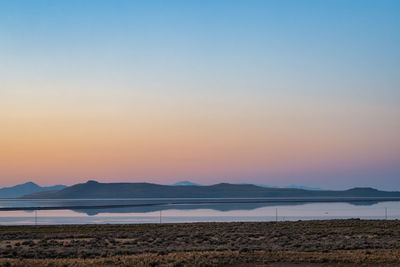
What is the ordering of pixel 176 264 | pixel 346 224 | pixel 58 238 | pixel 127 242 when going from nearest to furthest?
pixel 176 264 → pixel 127 242 → pixel 58 238 → pixel 346 224

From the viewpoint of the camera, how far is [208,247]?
3023 cm

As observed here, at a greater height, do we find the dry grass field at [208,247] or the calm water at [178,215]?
the dry grass field at [208,247]

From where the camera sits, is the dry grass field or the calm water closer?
the dry grass field

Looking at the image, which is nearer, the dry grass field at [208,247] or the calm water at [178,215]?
the dry grass field at [208,247]

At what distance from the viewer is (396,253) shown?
24594 millimetres

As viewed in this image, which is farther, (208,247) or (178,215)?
(178,215)

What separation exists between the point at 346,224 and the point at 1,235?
30920mm

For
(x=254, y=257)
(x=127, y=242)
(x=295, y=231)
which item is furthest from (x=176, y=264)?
(x=295, y=231)

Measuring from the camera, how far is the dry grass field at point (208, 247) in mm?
22172

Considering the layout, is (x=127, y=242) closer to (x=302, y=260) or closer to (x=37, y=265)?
(x=37, y=265)

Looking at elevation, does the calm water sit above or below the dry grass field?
below

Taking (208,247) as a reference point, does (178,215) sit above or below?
below

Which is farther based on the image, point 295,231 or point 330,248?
point 295,231

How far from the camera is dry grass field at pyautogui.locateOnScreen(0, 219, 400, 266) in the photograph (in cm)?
2217
